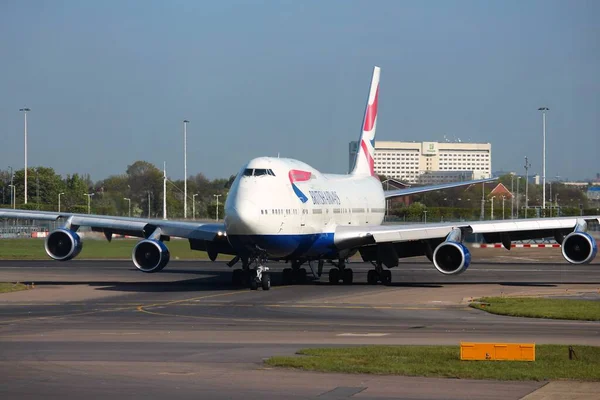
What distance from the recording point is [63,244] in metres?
45.1

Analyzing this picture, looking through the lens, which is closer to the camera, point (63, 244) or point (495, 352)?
point (495, 352)

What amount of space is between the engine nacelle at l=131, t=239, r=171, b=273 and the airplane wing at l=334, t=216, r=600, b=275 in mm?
7596

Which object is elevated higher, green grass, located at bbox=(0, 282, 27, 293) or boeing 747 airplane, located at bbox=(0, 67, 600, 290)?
boeing 747 airplane, located at bbox=(0, 67, 600, 290)

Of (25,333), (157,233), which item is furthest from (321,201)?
(25,333)

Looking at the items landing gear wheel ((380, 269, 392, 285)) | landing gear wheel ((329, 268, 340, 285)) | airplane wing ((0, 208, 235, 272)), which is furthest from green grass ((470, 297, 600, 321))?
airplane wing ((0, 208, 235, 272))

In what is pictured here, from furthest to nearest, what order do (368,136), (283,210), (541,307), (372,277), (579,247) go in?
(368,136)
(372,277)
(579,247)
(283,210)
(541,307)

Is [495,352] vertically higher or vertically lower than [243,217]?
lower

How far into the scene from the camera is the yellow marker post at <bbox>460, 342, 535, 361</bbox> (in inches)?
813

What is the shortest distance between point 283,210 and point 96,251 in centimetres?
3577

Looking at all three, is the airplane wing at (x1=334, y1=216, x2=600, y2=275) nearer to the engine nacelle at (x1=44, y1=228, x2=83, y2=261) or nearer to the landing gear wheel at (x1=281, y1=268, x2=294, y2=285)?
the landing gear wheel at (x1=281, y1=268, x2=294, y2=285)

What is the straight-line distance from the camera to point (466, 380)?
1870 cm

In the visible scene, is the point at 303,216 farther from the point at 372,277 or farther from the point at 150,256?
the point at 150,256

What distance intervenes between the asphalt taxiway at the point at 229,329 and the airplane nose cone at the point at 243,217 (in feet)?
8.37

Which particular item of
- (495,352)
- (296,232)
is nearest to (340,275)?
(296,232)
